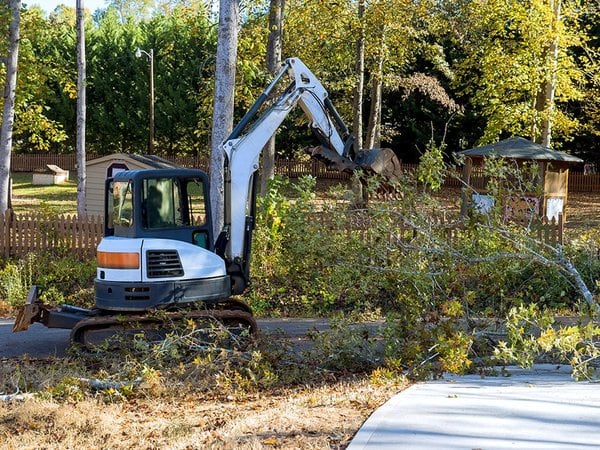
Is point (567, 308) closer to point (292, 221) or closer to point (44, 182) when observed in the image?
point (292, 221)

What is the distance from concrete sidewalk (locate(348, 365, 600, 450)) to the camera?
6282 mm

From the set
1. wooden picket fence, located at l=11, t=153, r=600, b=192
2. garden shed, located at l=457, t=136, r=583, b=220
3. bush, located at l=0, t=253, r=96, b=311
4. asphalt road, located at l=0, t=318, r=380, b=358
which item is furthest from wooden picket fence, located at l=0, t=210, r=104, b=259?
wooden picket fence, located at l=11, t=153, r=600, b=192

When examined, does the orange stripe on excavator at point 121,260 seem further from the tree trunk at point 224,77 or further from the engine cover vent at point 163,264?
the tree trunk at point 224,77

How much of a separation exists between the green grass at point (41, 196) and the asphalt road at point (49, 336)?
15218 millimetres

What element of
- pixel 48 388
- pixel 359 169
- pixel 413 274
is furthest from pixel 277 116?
pixel 48 388

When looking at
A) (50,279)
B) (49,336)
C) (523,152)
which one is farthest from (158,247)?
(523,152)

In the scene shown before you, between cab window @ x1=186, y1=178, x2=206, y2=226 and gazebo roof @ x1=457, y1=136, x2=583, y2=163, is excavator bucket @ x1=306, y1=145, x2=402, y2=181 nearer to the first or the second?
cab window @ x1=186, y1=178, x2=206, y2=226

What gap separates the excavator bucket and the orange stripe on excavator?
8.68ft

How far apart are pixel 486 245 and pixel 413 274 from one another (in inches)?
79.6

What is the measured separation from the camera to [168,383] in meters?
9.05

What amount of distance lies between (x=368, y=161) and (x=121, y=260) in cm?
335

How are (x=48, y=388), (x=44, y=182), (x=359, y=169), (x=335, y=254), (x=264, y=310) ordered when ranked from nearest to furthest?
(x=48, y=388), (x=359, y=169), (x=335, y=254), (x=264, y=310), (x=44, y=182)

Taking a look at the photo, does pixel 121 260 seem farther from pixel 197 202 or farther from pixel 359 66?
pixel 359 66

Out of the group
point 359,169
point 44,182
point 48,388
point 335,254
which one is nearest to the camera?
point 48,388
